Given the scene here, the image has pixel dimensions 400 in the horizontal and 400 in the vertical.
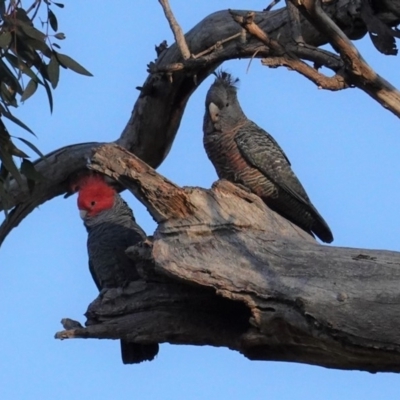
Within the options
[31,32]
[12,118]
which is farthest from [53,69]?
[12,118]

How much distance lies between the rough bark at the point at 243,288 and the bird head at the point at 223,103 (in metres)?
1.33

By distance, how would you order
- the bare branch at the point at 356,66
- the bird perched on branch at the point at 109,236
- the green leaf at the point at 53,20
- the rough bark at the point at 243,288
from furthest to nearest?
the bird perched on branch at the point at 109,236 → the green leaf at the point at 53,20 → the rough bark at the point at 243,288 → the bare branch at the point at 356,66

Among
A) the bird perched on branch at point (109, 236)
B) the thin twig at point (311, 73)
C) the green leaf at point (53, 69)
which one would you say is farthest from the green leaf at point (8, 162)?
the thin twig at point (311, 73)

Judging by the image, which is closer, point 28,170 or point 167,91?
point 28,170

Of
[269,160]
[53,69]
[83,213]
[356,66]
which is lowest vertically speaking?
[356,66]

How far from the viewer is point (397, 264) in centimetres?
281

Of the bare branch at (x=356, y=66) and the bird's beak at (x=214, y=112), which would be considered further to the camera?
the bird's beak at (x=214, y=112)

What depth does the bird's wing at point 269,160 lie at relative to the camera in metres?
4.34

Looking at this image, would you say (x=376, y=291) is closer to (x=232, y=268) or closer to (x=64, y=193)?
(x=232, y=268)

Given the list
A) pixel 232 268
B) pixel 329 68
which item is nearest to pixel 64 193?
pixel 232 268

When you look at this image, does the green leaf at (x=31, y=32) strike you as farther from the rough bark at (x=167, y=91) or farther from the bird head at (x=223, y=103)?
the bird head at (x=223, y=103)

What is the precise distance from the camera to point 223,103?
15.0ft

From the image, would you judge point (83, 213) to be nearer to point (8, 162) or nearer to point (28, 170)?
point (28, 170)

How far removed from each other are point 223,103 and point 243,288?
1846 millimetres
